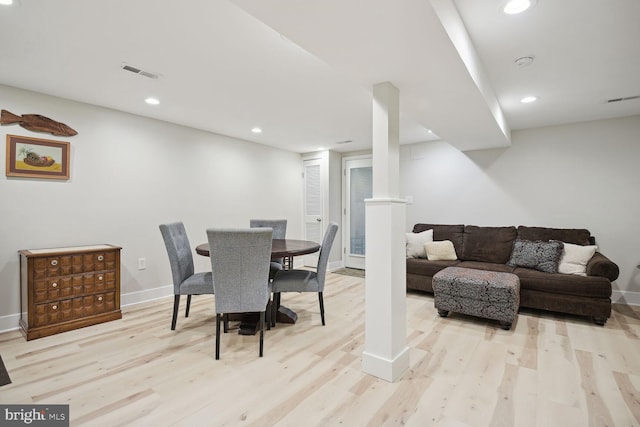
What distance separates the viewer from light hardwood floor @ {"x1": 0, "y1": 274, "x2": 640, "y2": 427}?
1.66 meters

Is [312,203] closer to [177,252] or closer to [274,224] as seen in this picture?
[274,224]

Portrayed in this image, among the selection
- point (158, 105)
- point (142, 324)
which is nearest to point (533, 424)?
point (142, 324)

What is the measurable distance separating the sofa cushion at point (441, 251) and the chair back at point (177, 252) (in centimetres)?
305

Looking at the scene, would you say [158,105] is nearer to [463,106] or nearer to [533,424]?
[463,106]

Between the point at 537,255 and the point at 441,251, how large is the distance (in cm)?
108

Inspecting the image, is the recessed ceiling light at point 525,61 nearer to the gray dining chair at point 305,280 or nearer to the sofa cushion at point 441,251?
the gray dining chair at point 305,280

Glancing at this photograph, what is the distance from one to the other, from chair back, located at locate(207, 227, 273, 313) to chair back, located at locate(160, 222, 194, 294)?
0.65m

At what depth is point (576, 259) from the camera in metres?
3.32

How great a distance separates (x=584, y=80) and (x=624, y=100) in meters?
0.92

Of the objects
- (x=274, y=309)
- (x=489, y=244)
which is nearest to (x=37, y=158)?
(x=274, y=309)

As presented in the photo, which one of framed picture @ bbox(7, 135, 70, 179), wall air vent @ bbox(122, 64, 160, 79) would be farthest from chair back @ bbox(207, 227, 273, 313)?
framed picture @ bbox(7, 135, 70, 179)

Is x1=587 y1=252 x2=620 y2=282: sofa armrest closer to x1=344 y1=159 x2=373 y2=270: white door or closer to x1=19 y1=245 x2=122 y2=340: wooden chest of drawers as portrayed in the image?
x1=344 y1=159 x2=373 y2=270: white door

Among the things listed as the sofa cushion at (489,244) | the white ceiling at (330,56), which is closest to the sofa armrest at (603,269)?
the sofa cushion at (489,244)

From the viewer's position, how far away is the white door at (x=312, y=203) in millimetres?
5668
